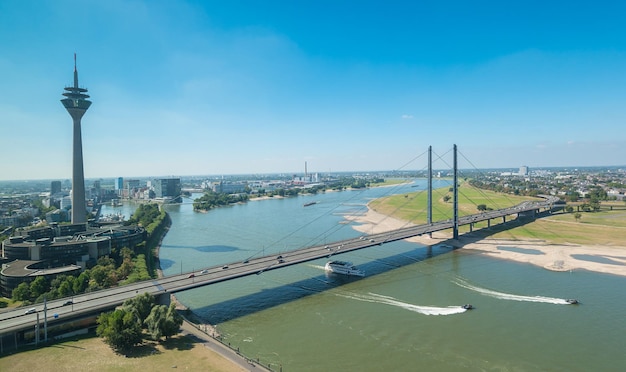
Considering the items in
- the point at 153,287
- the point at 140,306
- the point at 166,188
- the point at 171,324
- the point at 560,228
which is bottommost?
the point at 560,228

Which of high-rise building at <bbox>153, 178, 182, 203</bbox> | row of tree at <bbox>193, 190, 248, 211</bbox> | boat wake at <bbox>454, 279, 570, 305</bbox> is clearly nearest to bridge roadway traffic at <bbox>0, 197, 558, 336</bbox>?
boat wake at <bbox>454, 279, 570, 305</bbox>

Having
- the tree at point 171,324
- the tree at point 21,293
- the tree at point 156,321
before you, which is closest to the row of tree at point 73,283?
the tree at point 21,293

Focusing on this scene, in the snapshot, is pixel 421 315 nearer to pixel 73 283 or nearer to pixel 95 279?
pixel 95 279

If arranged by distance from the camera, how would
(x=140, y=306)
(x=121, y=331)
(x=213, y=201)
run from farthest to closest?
(x=213, y=201) < (x=140, y=306) < (x=121, y=331)

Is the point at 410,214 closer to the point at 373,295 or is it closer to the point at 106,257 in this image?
the point at 373,295

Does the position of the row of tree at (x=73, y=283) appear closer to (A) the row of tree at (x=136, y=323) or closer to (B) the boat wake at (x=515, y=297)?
(A) the row of tree at (x=136, y=323)

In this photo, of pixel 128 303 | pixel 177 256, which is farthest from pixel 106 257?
pixel 128 303

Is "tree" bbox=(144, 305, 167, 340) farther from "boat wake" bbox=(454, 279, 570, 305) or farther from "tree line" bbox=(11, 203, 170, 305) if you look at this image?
"boat wake" bbox=(454, 279, 570, 305)

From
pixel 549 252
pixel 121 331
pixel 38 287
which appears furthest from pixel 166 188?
pixel 549 252
